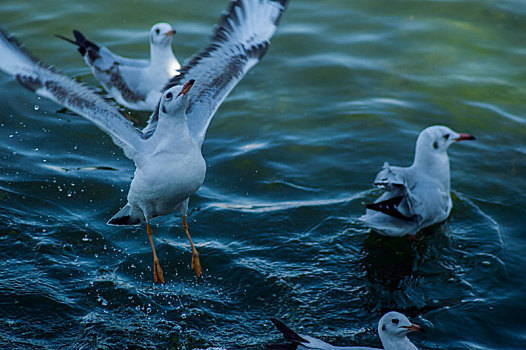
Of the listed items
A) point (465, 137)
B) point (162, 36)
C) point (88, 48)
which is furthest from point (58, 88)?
point (88, 48)

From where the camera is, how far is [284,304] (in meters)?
5.91

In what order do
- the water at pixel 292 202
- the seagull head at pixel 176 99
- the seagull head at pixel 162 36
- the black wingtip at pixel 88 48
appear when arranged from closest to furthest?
the seagull head at pixel 176 99 → the water at pixel 292 202 → the seagull head at pixel 162 36 → the black wingtip at pixel 88 48

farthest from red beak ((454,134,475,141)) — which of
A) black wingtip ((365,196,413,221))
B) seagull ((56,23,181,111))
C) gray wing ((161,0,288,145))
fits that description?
seagull ((56,23,181,111))

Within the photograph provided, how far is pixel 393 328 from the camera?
493 centimetres

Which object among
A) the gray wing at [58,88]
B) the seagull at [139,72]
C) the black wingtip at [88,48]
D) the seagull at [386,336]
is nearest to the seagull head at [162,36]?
the seagull at [139,72]

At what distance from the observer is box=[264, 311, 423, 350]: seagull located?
4816 millimetres

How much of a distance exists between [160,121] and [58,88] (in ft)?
2.79

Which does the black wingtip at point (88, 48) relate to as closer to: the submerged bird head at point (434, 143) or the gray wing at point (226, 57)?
the gray wing at point (226, 57)

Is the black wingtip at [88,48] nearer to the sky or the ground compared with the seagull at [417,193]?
nearer to the sky

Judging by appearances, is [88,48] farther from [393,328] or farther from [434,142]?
[393,328]

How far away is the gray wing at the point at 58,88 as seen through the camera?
17.8 feet

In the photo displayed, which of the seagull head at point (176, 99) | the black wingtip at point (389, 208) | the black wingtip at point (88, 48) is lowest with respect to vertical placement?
the black wingtip at point (389, 208)

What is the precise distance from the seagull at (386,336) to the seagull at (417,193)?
1.63m

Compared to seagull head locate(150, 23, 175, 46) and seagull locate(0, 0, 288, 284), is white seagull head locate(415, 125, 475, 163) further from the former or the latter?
seagull head locate(150, 23, 175, 46)
